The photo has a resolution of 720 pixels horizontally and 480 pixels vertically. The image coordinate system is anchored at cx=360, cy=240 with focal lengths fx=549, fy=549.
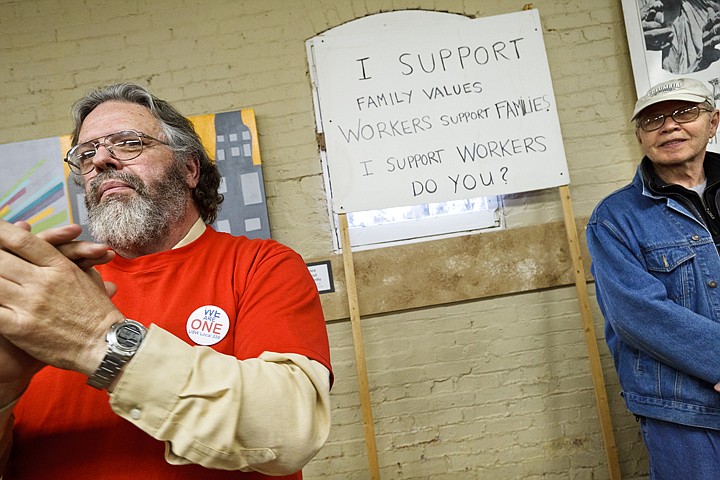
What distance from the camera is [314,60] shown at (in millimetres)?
2465

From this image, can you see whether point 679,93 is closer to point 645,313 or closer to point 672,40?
point 645,313

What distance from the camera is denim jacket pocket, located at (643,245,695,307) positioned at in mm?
1575

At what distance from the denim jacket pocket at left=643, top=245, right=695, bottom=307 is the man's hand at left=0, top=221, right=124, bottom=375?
4.91 feet

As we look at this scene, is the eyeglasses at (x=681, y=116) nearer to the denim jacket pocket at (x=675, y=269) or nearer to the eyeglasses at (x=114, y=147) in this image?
the denim jacket pocket at (x=675, y=269)

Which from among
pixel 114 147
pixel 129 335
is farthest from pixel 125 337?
pixel 114 147

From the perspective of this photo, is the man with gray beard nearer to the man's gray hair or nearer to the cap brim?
the man's gray hair

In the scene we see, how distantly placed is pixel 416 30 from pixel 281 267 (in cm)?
174

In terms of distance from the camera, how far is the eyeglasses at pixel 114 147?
46.8 inches

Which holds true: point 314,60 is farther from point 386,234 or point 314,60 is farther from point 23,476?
point 23,476

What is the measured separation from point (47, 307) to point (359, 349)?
164 cm

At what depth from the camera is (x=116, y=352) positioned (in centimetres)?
68

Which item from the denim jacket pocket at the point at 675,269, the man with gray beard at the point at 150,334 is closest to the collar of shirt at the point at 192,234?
the man with gray beard at the point at 150,334

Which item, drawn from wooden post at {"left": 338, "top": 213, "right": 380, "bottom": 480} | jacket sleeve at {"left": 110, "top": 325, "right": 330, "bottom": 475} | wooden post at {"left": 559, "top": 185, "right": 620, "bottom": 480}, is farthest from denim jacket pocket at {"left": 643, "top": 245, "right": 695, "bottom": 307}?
jacket sleeve at {"left": 110, "top": 325, "right": 330, "bottom": 475}

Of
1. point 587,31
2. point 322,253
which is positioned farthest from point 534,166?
point 322,253
